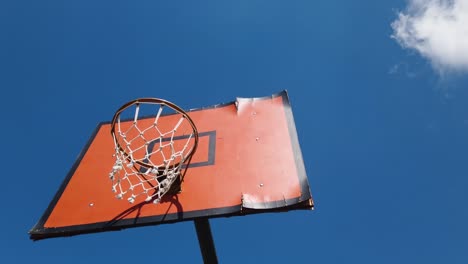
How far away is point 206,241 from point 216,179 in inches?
22.1

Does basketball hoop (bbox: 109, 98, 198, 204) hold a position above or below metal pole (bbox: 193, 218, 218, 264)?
above

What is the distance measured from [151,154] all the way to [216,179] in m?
0.73

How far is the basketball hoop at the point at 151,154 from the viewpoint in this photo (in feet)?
10.3

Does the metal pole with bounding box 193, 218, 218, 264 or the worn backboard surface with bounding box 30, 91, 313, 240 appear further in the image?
the metal pole with bounding box 193, 218, 218, 264

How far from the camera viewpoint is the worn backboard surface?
2.93 m

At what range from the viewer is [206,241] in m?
3.32

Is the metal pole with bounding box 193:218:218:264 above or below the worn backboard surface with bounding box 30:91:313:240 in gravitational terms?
below

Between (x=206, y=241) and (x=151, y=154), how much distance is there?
96cm

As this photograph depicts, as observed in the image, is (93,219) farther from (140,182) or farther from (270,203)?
(270,203)

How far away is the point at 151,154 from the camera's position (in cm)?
358

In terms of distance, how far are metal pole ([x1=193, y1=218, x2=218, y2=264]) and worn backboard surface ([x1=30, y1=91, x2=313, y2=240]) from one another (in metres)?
0.32

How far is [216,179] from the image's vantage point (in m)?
3.26

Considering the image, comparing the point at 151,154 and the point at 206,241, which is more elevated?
the point at 151,154

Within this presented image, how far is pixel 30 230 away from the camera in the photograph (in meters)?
2.99
